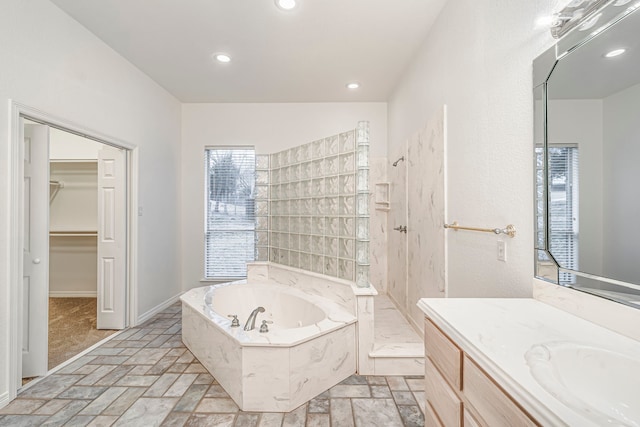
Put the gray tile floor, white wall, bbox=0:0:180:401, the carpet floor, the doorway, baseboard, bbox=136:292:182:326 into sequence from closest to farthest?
the gray tile floor < white wall, bbox=0:0:180:401 < the carpet floor < baseboard, bbox=136:292:182:326 < the doorway

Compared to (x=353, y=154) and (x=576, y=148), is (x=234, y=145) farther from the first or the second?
(x=576, y=148)

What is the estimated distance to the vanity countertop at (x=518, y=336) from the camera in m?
0.57

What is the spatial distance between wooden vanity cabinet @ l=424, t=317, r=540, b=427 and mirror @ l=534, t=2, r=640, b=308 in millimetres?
527

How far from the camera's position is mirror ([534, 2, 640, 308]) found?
2.84 ft

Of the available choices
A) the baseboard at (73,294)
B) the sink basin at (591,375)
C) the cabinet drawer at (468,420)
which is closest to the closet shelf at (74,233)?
the baseboard at (73,294)

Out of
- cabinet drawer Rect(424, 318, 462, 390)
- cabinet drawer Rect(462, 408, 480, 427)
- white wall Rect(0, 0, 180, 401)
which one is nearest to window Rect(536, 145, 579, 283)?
cabinet drawer Rect(424, 318, 462, 390)

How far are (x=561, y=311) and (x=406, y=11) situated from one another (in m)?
2.18

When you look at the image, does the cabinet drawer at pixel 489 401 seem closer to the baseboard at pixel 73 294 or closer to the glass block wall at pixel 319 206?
the glass block wall at pixel 319 206

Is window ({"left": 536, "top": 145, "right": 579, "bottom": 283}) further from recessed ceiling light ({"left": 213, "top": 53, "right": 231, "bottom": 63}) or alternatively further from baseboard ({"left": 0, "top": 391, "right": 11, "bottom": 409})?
baseboard ({"left": 0, "top": 391, "right": 11, "bottom": 409})

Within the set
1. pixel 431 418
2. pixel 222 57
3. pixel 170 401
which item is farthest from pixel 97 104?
pixel 431 418

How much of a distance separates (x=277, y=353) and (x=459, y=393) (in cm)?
109

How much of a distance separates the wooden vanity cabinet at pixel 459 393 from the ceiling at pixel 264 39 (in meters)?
2.26

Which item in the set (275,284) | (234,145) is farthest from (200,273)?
(234,145)

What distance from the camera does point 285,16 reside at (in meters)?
2.20
